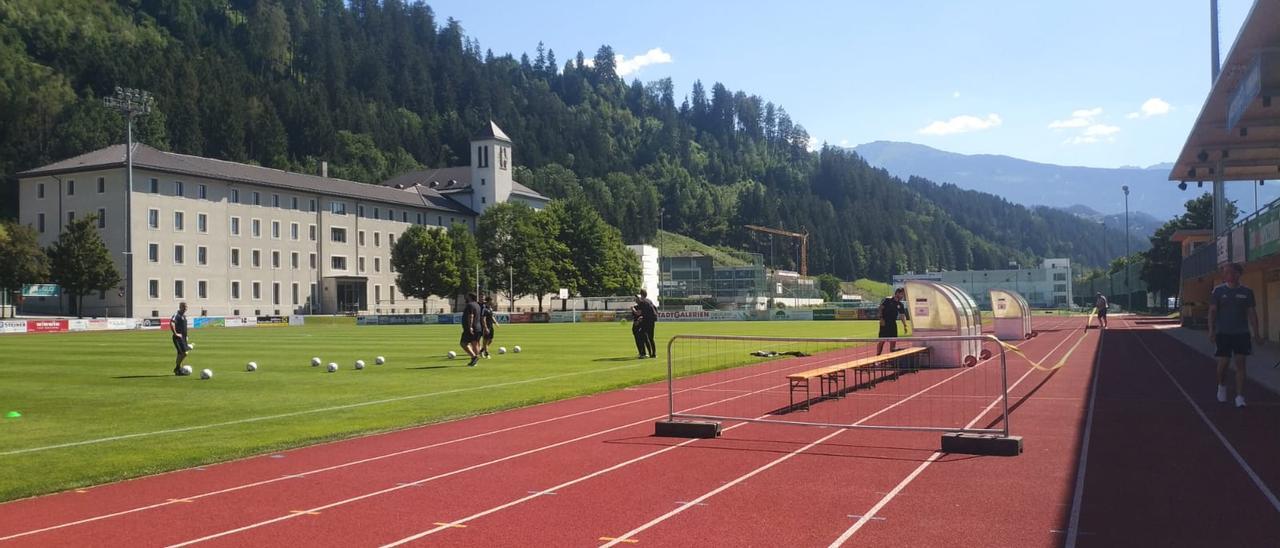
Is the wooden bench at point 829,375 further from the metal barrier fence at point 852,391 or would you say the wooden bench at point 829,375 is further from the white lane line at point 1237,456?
the white lane line at point 1237,456

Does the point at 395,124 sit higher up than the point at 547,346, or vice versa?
the point at 395,124

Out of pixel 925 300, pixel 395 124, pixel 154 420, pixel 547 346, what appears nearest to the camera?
pixel 154 420

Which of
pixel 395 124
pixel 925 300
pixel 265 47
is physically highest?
pixel 265 47

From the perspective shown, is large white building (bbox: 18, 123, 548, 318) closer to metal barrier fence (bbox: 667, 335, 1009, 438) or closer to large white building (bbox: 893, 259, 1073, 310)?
metal barrier fence (bbox: 667, 335, 1009, 438)

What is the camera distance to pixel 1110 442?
11492 millimetres

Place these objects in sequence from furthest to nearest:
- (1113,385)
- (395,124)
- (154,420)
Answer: (395,124) → (1113,385) → (154,420)

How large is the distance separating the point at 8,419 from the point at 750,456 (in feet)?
41.6

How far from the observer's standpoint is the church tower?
128 m

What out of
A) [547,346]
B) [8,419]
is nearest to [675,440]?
[8,419]

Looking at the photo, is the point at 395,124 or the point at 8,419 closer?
the point at 8,419

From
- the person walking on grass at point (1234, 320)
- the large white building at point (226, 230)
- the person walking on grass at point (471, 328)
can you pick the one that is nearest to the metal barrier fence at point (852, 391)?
the person walking on grass at point (1234, 320)

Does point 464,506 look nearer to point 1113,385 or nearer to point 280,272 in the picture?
point 1113,385

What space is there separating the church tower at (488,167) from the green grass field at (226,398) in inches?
3813

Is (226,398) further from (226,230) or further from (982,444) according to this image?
(226,230)
